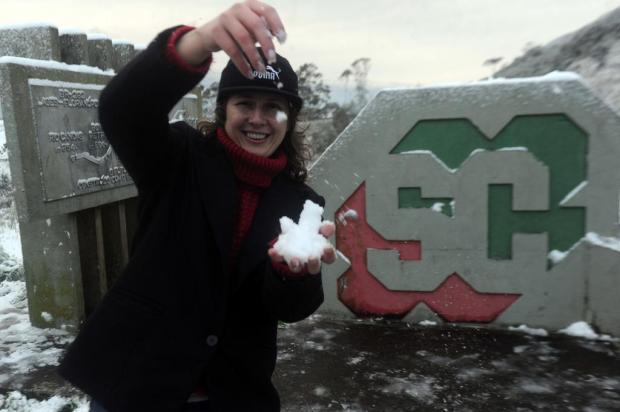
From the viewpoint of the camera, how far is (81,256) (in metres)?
3.95

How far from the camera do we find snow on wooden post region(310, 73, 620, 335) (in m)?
3.60

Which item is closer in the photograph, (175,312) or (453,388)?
(175,312)

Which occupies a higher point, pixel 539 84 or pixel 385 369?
pixel 539 84

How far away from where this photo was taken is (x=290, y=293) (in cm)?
128

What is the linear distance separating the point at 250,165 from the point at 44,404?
218cm

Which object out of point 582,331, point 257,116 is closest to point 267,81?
point 257,116

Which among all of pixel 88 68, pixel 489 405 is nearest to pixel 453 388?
pixel 489 405

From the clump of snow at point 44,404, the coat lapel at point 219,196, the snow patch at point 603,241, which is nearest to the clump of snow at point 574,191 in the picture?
the snow patch at point 603,241

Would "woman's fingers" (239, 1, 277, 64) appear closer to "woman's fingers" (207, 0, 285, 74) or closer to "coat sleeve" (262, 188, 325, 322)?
"woman's fingers" (207, 0, 285, 74)

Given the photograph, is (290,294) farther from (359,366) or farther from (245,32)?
(359,366)

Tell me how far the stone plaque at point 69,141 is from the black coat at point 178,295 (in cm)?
223

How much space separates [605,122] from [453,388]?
2.18 metres

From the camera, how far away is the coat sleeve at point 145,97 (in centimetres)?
113

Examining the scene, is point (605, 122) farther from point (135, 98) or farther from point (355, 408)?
point (135, 98)
